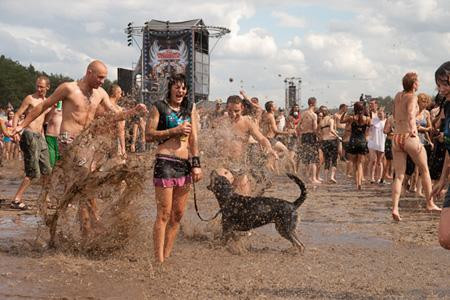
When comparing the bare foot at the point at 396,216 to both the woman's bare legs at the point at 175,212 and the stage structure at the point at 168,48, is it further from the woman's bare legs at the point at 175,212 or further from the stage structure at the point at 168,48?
the stage structure at the point at 168,48

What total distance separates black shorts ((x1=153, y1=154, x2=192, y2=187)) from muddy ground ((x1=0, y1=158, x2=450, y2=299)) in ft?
2.38

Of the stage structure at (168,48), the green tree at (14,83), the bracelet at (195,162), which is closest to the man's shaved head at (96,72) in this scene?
the bracelet at (195,162)

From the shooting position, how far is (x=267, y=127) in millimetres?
14234

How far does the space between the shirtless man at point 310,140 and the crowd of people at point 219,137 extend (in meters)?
0.02

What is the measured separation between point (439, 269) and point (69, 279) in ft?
10.5

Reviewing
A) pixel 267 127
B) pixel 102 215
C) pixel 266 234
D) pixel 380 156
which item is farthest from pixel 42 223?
pixel 380 156

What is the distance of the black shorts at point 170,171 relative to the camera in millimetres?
5801

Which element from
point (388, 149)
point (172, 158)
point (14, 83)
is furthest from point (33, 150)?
point (14, 83)

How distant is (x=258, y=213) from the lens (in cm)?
675

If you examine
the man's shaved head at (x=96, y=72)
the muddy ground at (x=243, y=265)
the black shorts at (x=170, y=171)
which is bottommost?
the muddy ground at (x=243, y=265)

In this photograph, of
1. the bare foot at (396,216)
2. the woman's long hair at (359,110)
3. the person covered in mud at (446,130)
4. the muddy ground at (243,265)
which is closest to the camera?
the person covered in mud at (446,130)

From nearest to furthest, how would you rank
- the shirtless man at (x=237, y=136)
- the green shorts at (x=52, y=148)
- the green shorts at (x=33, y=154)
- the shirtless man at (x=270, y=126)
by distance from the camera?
the green shorts at (x=52, y=148) < the shirtless man at (x=237, y=136) < the green shorts at (x=33, y=154) < the shirtless man at (x=270, y=126)

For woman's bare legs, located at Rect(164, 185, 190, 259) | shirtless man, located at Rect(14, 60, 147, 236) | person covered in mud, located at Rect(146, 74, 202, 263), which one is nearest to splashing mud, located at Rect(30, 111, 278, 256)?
shirtless man, located at Rect(14, 60, 147, 236)

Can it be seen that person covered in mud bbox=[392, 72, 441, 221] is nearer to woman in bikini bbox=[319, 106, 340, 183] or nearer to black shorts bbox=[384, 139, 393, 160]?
black shorts bbox=[384, 139, 393, 160]
